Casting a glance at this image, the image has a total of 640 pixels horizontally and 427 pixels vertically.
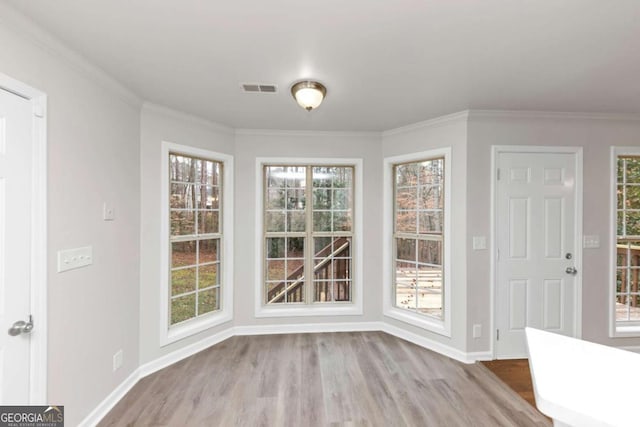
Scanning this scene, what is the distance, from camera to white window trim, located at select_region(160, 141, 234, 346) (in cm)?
289

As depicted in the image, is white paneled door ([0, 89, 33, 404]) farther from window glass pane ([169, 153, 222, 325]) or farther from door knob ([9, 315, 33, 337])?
window glass pane ([169, 153, 222, 325])

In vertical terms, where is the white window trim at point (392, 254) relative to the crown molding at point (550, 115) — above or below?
below

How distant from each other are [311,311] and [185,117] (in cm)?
272

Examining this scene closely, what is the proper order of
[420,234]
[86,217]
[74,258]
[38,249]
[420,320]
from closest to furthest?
[38,249] → [74,258] → [86,217] → [420,320] → [420,234]

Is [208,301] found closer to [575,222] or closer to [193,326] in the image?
[193,326]

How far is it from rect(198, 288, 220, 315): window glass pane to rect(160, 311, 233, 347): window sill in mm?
80

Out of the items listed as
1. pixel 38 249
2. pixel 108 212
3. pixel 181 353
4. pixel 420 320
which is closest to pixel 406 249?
pixel 420 320

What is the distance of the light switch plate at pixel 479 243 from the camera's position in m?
3.01

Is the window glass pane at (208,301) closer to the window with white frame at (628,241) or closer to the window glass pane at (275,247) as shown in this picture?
the window glass pane at (275,247)

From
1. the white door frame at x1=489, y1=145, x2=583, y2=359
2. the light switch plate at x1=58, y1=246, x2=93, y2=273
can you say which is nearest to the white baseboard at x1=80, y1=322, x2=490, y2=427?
the white door frame at x1=489, y1=145, x2=583, y2=359

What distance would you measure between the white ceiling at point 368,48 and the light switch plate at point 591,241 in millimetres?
1321

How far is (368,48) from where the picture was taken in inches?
72.1

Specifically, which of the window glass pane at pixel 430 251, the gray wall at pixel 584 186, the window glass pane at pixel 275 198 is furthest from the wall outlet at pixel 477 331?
the window glass pane at pixel 275 198

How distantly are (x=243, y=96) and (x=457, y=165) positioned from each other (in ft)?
7.43
